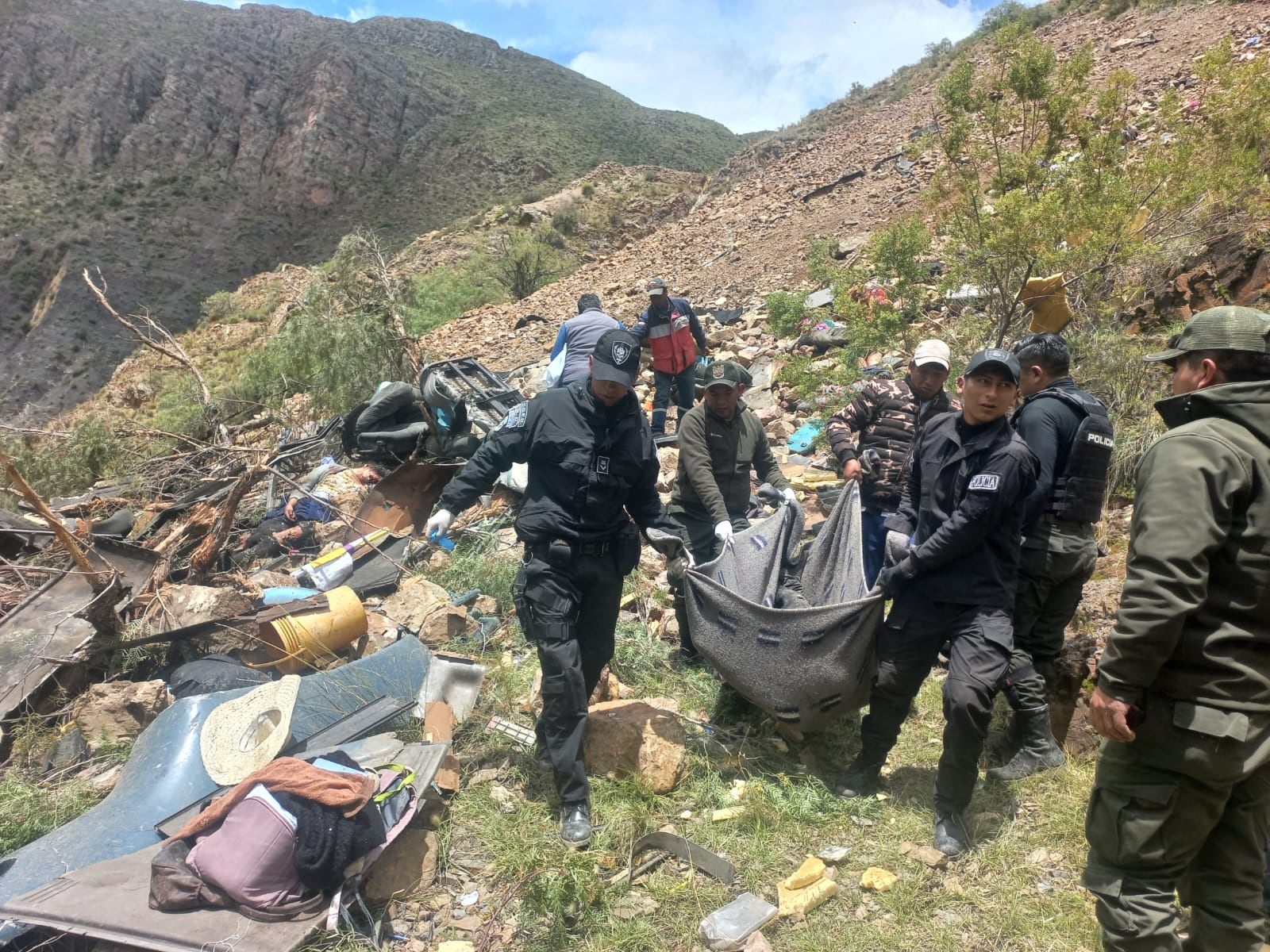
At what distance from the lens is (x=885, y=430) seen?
3551mm

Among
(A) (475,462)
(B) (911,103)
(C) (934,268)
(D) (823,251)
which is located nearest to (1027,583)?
(A) (475,462)

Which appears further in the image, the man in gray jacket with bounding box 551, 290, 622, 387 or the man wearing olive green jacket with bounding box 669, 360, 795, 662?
the man in gray jacket with bounding box 551, 290, 622, 387

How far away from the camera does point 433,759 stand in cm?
266

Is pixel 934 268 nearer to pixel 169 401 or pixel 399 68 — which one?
pixel 169 401

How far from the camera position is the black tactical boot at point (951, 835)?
2.45 meters

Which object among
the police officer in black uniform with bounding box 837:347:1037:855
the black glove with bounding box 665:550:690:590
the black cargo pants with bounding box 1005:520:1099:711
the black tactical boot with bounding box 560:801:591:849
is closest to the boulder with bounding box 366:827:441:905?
the black tactical boot with bounding box 560:801:591:849

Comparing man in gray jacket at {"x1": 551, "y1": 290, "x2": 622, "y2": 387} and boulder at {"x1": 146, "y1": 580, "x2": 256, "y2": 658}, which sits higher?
man in gray jacket at {"x1": 551, "y1": 290, "x2": 622, "y2": 387}

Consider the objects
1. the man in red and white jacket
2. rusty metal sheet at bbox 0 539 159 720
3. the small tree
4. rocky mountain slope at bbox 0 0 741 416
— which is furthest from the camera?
rocky mountain slope at bbox 0 0 741 416

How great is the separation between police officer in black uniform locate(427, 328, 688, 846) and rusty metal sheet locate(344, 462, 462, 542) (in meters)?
2.85

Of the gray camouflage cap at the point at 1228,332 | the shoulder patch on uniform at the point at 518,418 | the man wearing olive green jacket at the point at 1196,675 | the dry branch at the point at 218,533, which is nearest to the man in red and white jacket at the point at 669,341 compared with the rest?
the dry branch at the point at 218,533

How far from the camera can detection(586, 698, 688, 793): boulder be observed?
284 centimetres

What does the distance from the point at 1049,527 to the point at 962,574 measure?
53cm

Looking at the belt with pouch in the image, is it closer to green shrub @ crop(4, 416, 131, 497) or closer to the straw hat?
the straw hat

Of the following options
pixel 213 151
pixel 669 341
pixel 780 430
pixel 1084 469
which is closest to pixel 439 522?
pixel 1084 469
